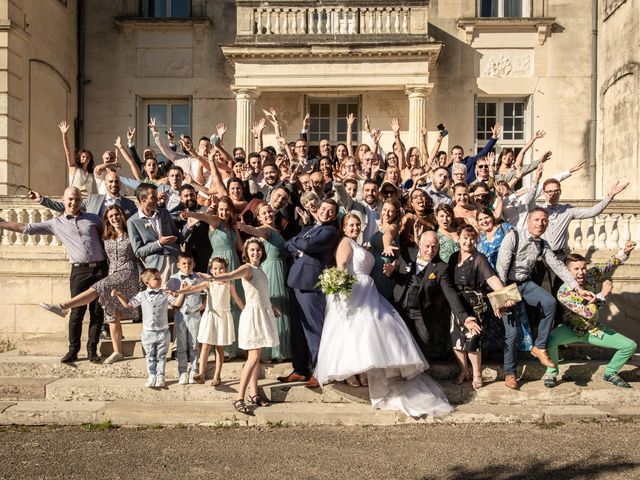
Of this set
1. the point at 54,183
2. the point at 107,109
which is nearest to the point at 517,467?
the point at 54,183

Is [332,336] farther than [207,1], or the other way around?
[207,1]

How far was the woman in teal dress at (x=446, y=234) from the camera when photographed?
7414 mm

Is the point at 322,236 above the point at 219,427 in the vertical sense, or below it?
above


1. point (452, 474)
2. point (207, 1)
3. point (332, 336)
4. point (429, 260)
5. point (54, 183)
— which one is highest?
point (207, 1)

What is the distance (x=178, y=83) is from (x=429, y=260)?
38.6 feet

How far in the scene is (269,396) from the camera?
6973mm

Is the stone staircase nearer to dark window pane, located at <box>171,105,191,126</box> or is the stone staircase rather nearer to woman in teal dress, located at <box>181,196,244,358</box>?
woman in teal dress, located at <box>181,196,244,358</box>

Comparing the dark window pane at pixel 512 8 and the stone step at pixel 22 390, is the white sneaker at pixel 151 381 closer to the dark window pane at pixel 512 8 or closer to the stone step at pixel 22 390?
the stone step at pixel 22 390

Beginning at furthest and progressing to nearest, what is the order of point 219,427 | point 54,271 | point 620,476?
1. point 54,271
2. point 219,427
3. point 620,476

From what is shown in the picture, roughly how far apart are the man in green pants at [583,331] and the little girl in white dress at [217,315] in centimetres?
339

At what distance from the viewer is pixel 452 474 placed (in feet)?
17.2

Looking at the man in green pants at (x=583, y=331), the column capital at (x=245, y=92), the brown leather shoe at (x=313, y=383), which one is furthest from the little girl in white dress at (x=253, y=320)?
the column capital at (x=245, y=92)

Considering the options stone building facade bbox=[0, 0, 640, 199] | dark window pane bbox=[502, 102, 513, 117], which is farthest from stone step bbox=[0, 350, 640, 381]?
dark window pane bbox=[502, 102, 513, 117]

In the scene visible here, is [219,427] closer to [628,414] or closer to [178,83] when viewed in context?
[628,414]
